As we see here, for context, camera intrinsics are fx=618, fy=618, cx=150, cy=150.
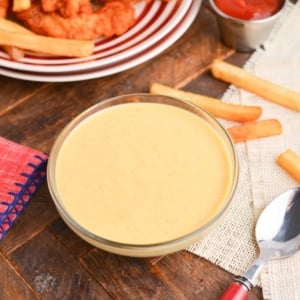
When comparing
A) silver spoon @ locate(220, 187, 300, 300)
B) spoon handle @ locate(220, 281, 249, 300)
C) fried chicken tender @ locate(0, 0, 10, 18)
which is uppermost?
silver spoon @ locate(220, 187, 300, 300)

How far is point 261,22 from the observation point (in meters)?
2.50

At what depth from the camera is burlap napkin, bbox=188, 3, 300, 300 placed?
181cm

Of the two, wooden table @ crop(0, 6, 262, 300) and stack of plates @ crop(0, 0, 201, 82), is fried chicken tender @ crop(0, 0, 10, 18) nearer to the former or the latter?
stack of plates @ crop(0, 0, 201, 82)

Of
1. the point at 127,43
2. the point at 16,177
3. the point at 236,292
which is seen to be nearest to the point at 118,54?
the point at 127,43

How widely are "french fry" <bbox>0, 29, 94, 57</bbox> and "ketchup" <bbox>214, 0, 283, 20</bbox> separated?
0.63m

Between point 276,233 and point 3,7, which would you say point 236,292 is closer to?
point 276,233

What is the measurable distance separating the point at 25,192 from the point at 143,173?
0.43 metres

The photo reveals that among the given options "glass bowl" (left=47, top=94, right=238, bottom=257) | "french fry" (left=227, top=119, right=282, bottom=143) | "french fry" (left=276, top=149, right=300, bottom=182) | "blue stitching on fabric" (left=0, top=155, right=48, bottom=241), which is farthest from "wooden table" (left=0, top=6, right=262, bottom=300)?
"french fry" (left=276, top=149, right=300, bottom=182)

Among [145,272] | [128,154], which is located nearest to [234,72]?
[128,154]

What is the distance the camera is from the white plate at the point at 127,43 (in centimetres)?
237

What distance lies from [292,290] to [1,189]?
0.97 metres

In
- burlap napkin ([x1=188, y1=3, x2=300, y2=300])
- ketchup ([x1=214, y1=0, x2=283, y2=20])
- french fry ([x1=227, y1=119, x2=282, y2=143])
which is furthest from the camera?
ketchup ([x1=214, y1=0, x2=283, y2=20])

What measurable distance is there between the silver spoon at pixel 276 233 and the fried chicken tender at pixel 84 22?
1031mm

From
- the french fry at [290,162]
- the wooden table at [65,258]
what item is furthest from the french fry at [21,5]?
the french fry at [290,162]
